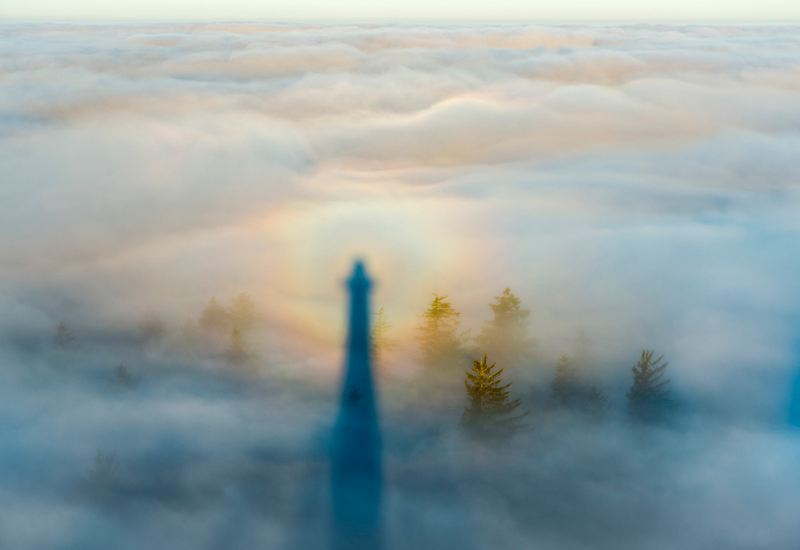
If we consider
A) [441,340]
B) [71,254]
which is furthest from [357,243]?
[441,340]

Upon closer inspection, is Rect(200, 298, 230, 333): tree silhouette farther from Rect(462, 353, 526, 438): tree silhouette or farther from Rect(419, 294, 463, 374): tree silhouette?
Rect(462, 353, 526, 438): tree silhouette

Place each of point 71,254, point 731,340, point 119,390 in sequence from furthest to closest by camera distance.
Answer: point 71,254, point 731,340, point 119,390

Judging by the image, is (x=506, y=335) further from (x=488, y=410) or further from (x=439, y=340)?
(x=488, y=410)

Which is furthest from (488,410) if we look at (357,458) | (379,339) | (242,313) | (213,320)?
(213,320)

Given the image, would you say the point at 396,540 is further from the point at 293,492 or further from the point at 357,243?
the point at 357,243

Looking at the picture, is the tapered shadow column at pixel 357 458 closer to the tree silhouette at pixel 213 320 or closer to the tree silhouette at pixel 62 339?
the tree silhouette at pixel 213 320

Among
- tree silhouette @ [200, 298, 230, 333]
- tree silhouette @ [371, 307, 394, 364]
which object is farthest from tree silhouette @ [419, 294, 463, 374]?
tree silhouette @ [200, 298, 230, 333]
